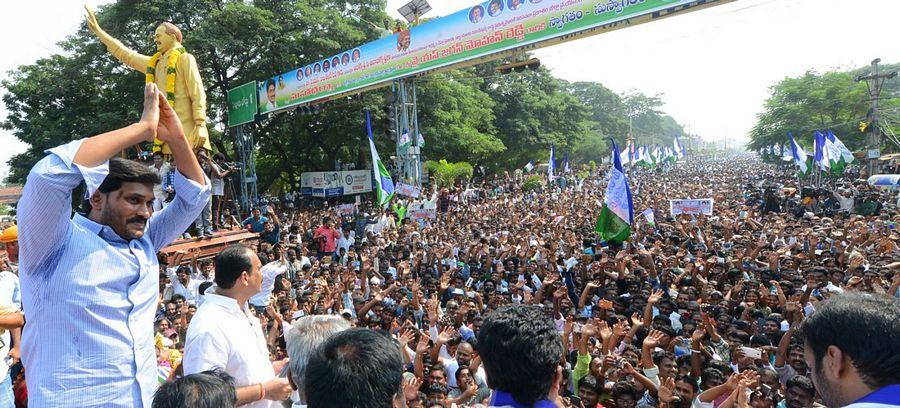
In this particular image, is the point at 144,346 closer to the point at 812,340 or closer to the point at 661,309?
the point at 812,340

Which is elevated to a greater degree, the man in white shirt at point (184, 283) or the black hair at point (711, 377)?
the man in white shirt at point (184, 283)

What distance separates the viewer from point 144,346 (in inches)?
64.6

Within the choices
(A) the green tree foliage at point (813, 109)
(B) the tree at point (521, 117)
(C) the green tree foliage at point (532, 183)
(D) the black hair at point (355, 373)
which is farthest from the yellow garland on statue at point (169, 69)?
(A) the green tree foliage at point (813, 109)

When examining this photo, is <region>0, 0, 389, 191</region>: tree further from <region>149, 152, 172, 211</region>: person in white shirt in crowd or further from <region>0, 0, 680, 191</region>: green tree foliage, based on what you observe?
<region>149, 152, 172, 211</region>: person in white shirt in crowd

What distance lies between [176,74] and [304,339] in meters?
5.89

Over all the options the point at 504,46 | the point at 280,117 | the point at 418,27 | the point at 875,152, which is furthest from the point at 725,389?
the point at 875,152

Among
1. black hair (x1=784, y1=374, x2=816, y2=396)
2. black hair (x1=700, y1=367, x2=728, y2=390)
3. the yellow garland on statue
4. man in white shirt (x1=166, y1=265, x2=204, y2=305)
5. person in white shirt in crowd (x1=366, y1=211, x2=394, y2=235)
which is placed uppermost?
the yellow garland on statue

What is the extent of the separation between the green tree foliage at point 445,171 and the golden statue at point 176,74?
14351 millimetres

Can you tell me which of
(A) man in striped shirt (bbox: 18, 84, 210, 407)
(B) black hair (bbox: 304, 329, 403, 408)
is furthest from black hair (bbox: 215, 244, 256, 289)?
(B) black hair (bbox: 304, 329, 403, 408)

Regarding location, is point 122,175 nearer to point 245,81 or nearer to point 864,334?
point 864,334

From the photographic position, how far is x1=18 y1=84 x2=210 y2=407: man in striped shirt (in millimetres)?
1361

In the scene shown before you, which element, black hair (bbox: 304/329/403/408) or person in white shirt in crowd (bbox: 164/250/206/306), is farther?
person in white shirt in crowd (bbox: 164/250/206/306)

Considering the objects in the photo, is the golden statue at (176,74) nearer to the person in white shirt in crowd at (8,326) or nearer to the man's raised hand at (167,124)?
the person in white shirt in crowd at (8,326)

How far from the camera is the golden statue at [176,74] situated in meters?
6.53
